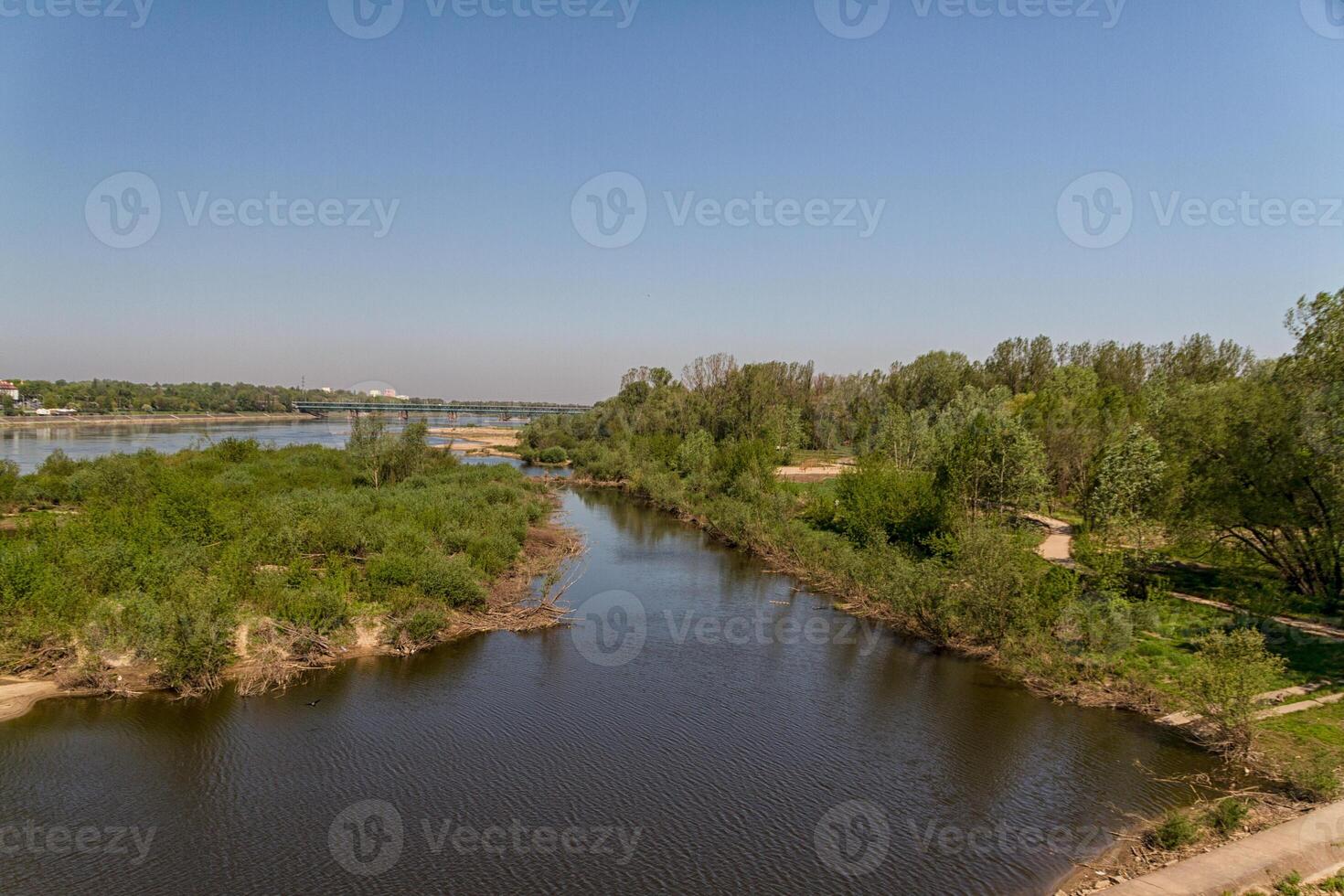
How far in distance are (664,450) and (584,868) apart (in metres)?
48.7

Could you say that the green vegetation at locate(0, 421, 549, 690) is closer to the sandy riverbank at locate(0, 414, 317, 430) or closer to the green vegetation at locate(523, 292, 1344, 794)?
the green vegetation at locate(523, 292, 1344, 794)

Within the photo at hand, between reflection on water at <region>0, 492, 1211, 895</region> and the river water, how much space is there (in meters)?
0.05

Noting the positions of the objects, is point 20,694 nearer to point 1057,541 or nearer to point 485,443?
point 1057,541

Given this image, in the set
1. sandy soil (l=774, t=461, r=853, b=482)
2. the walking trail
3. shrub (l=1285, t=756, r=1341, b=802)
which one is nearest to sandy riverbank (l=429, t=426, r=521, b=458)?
sandy soil (l=774, t=461, r=853, b=482)

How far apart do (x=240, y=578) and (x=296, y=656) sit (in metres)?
3.53

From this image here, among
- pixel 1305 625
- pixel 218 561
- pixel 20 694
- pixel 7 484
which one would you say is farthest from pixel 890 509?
pixel 7 484

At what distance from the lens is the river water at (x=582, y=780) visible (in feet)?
36.0

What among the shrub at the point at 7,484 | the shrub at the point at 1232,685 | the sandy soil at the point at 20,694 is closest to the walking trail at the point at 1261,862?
the shrub at the point at 1232,685

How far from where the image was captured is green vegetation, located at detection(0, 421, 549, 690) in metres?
16.8

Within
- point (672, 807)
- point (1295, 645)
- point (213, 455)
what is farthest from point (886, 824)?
point (213, 455)

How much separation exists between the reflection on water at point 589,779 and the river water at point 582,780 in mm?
49

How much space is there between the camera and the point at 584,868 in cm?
1109

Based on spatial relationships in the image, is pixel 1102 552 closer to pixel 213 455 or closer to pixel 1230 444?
pixel 1230 444

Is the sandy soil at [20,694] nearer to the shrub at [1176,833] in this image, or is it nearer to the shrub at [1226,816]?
the shrub at [1176,833]
